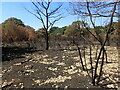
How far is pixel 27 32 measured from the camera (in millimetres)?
13828

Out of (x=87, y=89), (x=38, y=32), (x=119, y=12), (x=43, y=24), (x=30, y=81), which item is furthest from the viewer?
(x=38, y=32)

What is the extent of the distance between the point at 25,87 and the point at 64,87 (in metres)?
0.67

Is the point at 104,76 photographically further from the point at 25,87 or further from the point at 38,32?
the point at 38,32

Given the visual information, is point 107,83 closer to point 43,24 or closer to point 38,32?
point 43,24

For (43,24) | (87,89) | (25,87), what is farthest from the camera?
(43,24)

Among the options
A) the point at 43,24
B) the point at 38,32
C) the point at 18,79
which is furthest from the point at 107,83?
the point at 38,32

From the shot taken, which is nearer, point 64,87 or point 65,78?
→ point 64,87

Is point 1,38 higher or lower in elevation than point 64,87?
higher

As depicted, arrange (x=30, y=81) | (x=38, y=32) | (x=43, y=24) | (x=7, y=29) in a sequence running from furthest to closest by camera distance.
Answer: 1. (x=38, y=32)
2. (x=7, y=29)
3. (x=43, y=24)
4. (x=30, y=81)

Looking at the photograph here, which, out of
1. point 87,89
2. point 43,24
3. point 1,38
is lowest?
point 87,89

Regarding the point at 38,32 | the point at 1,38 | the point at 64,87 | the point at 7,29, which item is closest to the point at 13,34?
the point at 7,29

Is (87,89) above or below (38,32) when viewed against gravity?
below

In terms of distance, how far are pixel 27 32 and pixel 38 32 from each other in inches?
63.8

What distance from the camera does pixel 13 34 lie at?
39.5ft
